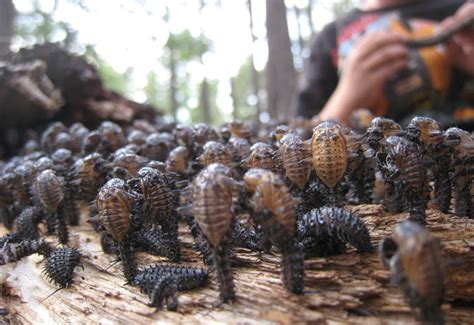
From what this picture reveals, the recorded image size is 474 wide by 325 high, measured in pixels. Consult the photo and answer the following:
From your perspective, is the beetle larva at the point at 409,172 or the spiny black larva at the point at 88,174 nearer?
the beetle larva at the point at 409,172

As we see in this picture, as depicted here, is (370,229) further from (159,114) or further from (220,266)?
(159,114)

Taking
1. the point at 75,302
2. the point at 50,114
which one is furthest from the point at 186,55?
the point at 75,302

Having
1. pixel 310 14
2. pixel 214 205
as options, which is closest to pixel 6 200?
pixel 214 205

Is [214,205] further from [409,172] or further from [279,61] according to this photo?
[279,61]

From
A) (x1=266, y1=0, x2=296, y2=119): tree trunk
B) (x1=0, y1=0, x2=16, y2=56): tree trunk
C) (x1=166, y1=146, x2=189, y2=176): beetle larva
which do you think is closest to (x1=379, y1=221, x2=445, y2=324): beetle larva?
(x1=166, y1=146, x2=189, y2=176): beetle larva

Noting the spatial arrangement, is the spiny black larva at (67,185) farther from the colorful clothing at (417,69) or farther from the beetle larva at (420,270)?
the colorful clothing at (417,69)

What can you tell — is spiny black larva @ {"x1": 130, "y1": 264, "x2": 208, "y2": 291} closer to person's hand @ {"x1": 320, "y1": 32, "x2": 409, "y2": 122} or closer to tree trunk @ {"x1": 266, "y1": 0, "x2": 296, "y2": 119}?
person's hand @ {"x1": 320, "y1": 32, "x2": 409, "y2": 122}

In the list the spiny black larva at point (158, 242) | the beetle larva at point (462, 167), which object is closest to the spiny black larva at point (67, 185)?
the spiny black larva at point (158, 242)
